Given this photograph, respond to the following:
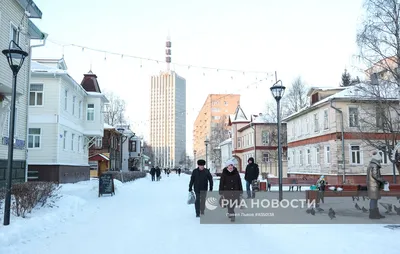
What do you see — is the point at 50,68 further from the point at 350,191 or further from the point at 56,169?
the point at 350,191

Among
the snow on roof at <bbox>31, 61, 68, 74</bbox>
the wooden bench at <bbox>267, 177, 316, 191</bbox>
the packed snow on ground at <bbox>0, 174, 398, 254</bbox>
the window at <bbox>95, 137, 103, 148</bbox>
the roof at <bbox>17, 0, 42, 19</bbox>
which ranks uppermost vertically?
the roof at <bbox>17, 0, 42, 19</bbox>

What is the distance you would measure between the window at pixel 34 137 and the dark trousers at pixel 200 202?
16.3 metres

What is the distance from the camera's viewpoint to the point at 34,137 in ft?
76.4

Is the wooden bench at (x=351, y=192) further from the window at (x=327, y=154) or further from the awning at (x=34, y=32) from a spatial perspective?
the awning at (x=34, y=32)

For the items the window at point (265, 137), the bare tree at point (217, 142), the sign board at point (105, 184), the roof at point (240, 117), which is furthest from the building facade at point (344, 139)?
the bare tree at point (217, 142)

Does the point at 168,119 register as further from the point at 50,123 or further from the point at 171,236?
the point at 171,236

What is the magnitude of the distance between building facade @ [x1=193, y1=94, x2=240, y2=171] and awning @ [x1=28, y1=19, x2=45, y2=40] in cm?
6102

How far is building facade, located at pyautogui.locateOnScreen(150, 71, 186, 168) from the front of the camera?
207 ft

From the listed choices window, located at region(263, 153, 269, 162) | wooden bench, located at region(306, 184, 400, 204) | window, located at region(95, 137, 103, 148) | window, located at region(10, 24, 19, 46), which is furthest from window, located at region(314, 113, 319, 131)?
window, located at region(95, 137, 103, 148)

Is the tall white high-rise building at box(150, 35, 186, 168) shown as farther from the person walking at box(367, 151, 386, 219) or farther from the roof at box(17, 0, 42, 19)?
the person walking at box(367, 151, 386, 219)

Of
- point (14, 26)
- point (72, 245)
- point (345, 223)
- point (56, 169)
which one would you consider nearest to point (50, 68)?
point (56, 169)

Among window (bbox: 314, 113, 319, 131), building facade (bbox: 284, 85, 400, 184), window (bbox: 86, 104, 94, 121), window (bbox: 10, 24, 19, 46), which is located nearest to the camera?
window (bbox: 10, 24, 19, 46)

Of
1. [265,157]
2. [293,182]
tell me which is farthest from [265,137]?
[293,182]

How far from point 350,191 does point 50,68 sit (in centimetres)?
1914
